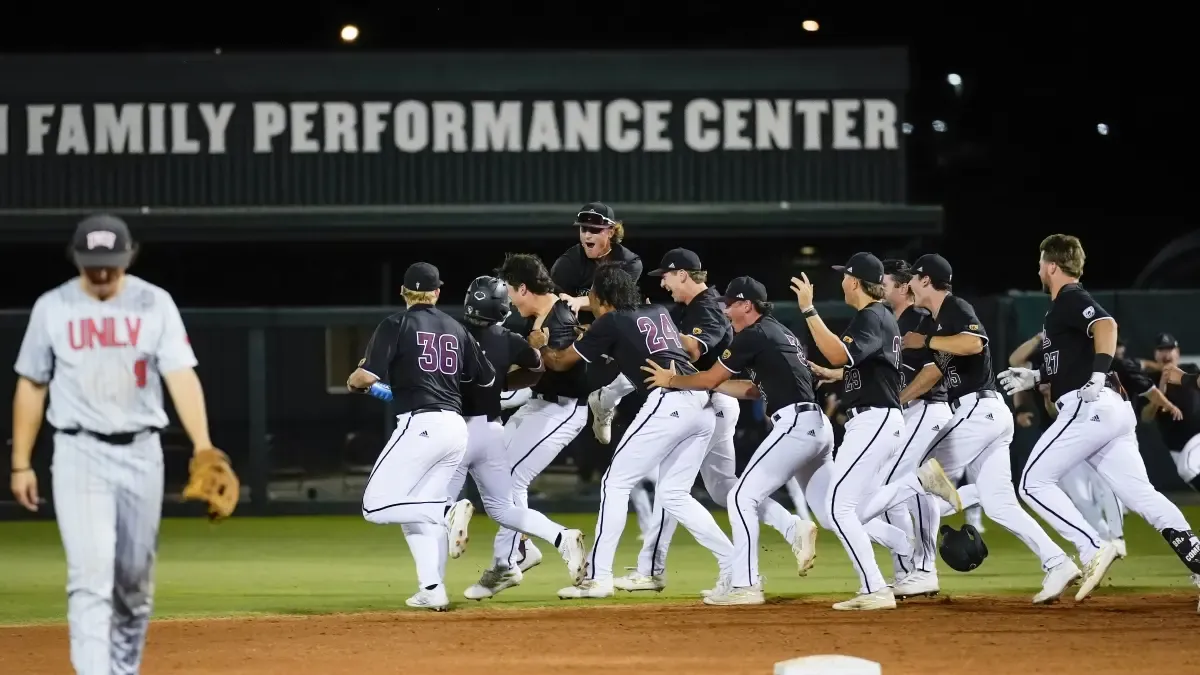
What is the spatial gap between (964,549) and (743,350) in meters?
1.87

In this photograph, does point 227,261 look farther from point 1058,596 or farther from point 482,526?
point 1058,596

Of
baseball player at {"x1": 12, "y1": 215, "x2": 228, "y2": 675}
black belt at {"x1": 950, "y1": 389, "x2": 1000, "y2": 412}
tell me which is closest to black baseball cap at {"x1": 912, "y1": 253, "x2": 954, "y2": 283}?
black belt at {"x1": 950, "y1": 389, "x2": 1000, "y2": 412}

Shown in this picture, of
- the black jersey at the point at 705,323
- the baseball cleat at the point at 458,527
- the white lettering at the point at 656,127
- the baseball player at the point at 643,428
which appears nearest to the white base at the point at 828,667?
the baseball player at the point at 643,428

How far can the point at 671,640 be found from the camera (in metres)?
8.65

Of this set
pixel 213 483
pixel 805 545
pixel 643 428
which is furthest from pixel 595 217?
pixel 213 483

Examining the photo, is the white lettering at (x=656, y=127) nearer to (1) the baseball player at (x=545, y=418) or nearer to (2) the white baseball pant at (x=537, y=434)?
(1) the baseball player at (x=545, y=418)

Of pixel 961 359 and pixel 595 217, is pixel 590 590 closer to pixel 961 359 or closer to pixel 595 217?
pixel 595 217

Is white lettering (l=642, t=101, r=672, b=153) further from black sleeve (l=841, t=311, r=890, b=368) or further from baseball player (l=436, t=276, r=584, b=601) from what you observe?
black sleeve (l=841, t=311, r=890, b=368)

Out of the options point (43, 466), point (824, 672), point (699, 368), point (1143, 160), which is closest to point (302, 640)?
point (824, 672)

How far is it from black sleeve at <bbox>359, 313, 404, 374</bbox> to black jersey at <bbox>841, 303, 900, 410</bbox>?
2488 mm

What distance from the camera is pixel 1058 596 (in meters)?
9.91

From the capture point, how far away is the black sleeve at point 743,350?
388 inches

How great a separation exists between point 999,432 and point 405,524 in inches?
143

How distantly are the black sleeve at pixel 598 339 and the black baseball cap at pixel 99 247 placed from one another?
4.06m
